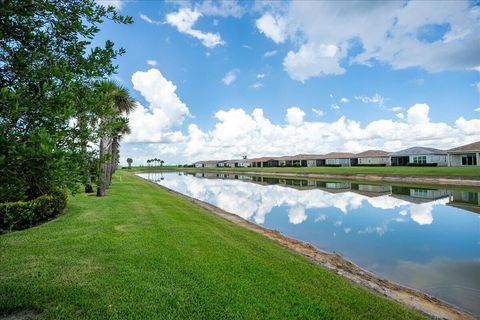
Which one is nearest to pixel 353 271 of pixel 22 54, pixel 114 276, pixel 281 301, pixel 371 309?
pixel 371 309

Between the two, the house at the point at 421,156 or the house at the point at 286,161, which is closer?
the house at the point at 421,156

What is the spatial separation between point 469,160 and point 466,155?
1.31 metres

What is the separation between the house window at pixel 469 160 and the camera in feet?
175

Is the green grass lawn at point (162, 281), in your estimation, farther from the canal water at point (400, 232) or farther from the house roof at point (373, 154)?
the house roof at point (373, 154)

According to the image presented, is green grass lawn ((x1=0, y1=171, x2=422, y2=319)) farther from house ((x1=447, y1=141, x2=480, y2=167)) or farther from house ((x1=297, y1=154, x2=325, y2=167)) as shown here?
house ((x1=297, y1=154, x2=325, y2=167))

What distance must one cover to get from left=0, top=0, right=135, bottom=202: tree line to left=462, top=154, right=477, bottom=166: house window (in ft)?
221

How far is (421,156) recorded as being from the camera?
228ft

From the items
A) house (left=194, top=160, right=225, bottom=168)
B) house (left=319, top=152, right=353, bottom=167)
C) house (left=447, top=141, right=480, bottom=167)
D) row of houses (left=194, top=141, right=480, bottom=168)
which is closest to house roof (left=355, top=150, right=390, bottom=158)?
row of houses (left=194, top=141, right=480, bottom=168)

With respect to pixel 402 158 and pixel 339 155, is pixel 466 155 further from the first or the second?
pixel 339 155

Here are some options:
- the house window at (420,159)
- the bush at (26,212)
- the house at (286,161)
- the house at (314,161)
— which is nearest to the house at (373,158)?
the house window at (420,159)

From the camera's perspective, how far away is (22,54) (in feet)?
12.4

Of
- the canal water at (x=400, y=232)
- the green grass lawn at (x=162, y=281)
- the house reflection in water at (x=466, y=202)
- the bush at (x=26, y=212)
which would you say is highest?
the bush at (x=26, y=212)

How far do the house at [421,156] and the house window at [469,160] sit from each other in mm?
8373

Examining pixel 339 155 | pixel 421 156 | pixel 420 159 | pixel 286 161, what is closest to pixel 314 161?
pixel 339 155
